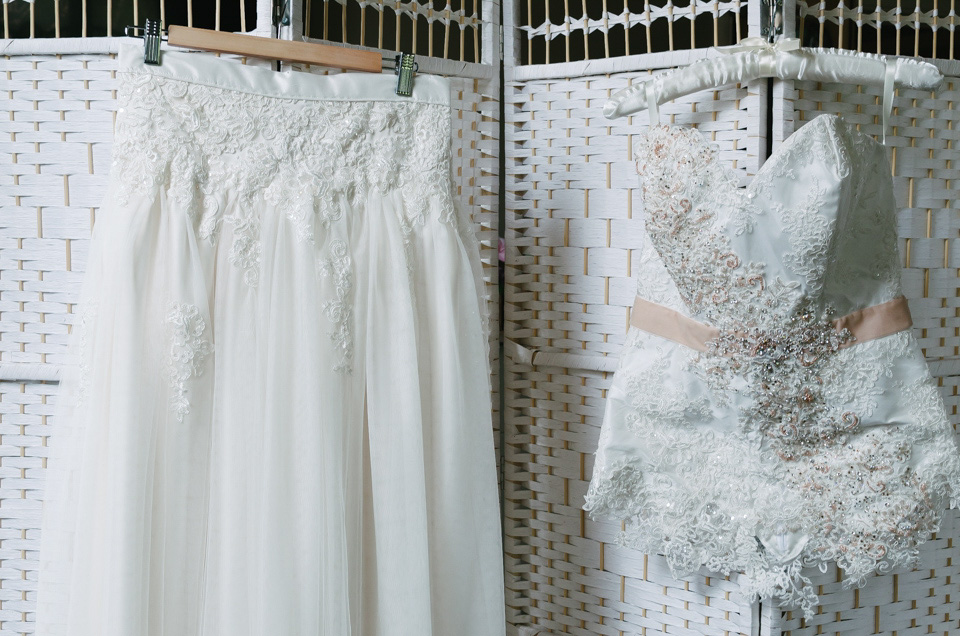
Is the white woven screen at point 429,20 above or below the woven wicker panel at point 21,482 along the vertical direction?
above

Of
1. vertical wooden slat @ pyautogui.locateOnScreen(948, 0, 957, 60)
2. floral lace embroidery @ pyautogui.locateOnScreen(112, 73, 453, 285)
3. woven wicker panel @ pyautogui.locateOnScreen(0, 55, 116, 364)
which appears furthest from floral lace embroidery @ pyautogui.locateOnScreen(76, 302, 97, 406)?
vertical wooden slat @ pyautogui.locateOnScreen(948, 0, 957, 60)

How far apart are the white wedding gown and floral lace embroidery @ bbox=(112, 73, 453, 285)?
1.12ft

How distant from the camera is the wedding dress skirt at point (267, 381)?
1.04m

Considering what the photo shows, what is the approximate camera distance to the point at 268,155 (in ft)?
3.71

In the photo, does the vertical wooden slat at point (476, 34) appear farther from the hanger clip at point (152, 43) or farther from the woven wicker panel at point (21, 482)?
the woven wicker panel at point (21, 482)

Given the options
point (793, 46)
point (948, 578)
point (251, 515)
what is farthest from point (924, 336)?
point (251, 515)

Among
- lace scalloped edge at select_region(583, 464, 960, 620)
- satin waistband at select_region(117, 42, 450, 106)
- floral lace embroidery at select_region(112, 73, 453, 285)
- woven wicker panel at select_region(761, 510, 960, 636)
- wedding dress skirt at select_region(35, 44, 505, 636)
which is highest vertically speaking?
satin waistband at select_region(117, 42, 450, 106)

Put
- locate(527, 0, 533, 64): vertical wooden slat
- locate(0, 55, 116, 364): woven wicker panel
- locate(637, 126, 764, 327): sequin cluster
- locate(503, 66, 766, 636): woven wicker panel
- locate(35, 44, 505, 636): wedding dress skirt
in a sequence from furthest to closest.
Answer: locate(527, 0, 533, 64): vertical wooden slat < locate(503, 66, 766, 636): woven wicker panel < locate(0, 55, 116, 364): woven wicker panel < locate(637, 126, 764, 327): sequin cluster < locate(35, 44, 505, 636): wedding dress skirt

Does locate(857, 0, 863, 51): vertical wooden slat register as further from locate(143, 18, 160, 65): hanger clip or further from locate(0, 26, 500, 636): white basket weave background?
locate(0, 26, 500, 636): white basket weave background

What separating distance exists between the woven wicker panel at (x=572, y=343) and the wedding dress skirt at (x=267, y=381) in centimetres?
32


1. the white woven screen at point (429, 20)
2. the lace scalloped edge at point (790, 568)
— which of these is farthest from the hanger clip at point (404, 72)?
the lace scalloped edge at point (790, 568)

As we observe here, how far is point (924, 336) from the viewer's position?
138cm

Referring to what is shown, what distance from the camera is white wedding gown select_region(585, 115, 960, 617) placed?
3.75ft

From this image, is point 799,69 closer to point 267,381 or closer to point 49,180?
point 267,381
